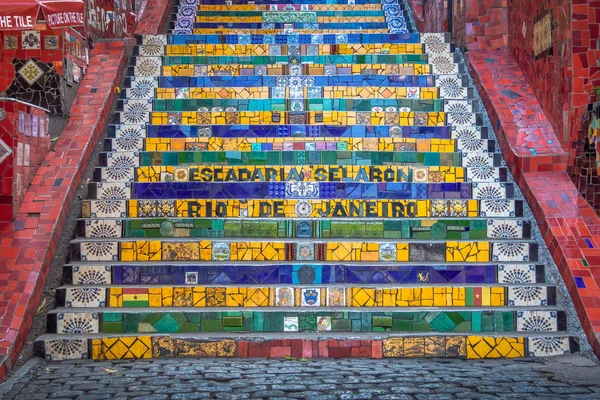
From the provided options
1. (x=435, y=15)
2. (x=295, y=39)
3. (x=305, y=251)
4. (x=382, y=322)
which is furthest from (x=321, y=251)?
(x=435, y=15)

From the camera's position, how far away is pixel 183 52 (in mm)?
7547

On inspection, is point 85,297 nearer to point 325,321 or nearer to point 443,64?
point 325,321

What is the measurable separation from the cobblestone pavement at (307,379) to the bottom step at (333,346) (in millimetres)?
103

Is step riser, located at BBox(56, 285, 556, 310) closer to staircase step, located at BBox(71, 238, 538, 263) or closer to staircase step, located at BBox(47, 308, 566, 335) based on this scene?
staircase step, located at BBox(47, 308, 566, 335)

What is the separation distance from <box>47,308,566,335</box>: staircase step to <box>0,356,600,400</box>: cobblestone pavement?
310 mm

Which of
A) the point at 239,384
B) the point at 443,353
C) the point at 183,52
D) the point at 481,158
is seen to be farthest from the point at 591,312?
the point at 183,52

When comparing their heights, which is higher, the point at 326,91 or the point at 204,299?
the point at 326,91

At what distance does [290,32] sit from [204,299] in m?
4.83

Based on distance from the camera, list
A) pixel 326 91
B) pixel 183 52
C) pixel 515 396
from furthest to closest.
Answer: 1. pixel 183 52
2. pixel 326 91
3. pixel 515 396

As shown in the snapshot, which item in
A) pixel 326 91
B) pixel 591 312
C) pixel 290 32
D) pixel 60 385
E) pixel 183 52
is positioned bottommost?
pixel 60 385

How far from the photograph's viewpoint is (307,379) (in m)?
3.83

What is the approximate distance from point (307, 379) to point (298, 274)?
1178 millimetres

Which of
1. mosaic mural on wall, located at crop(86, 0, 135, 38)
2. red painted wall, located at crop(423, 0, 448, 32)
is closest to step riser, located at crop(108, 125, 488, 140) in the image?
mosaic mural on wall, located at crop(86, 0, 135, 38)

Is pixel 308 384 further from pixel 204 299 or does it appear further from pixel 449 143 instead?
pixel 449 143
